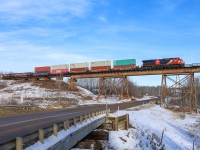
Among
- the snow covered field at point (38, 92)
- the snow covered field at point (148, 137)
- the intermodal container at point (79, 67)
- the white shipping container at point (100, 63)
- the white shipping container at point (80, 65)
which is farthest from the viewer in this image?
the white shipping container at point (80, 65)

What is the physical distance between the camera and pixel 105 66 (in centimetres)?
6222

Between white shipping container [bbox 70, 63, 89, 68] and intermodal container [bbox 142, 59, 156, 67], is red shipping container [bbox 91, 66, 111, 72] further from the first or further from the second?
intermodal container [bbox 142, 59, 156, 67]

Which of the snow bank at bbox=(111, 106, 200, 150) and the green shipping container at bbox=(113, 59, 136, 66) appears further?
the green shipping container at bbox=(113, 59, 136, 66)

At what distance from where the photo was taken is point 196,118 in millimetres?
38469

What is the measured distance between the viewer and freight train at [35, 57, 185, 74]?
49.2 metres

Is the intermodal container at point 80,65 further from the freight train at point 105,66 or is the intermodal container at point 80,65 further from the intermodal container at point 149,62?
the intermodal container at point 149,62

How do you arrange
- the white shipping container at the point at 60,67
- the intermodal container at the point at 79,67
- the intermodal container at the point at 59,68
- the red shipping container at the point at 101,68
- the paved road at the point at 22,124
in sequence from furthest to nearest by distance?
1. the white shipping container at the point at 60,67
2. the intermodal container at the point at 59,68
3. the intermodal container at the point at 79,67
4. the red shipping container at the point at 101,68
5. the paved road at the point at 22,124

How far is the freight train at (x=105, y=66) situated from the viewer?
49234 mm

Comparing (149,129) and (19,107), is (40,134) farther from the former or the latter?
(19,107)

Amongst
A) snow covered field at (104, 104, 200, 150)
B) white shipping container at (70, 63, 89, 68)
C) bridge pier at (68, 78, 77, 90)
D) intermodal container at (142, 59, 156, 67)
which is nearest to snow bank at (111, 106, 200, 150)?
snow covered field at (104, 104, 200, 150)

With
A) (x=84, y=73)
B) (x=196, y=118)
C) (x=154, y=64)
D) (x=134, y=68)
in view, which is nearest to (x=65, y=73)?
(x=84, y=73)

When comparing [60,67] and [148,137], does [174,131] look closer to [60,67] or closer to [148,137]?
[148,137]

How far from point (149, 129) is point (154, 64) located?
2762cm

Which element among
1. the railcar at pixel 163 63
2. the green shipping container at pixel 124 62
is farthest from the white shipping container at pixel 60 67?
the railcar at pixel 163 63
